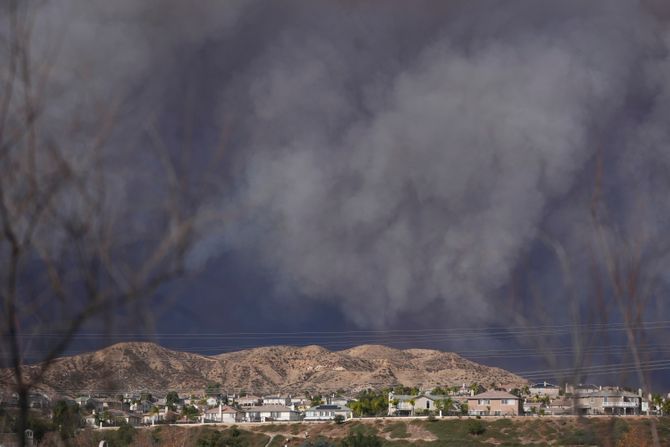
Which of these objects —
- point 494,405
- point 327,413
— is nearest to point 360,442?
point 327,413

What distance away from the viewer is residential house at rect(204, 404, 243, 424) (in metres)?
126

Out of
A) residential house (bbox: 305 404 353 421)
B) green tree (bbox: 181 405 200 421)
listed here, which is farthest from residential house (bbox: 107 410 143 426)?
residential house (bbox: 305 404 353 421)

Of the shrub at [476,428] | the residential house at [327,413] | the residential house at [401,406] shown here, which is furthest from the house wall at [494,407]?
the shrub at [476,428]

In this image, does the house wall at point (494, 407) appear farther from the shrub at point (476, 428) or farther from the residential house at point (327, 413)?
the shrub at point (476, 428)

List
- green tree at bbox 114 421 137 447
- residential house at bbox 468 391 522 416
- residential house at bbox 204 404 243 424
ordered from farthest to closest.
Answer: residential house at bbox 468 391 522 416, residential house at bbox 204 404 243 424, green tree at bbox 114 421 137 447

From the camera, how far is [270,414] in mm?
138375

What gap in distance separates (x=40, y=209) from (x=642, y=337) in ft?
28.1

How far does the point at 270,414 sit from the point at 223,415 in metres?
9.42

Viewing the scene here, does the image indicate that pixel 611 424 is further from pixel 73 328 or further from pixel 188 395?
pixel 188 395

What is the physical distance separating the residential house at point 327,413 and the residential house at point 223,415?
10541 mm

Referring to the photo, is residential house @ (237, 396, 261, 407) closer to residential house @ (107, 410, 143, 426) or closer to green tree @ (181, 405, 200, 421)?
green tree @ (181, 405, 200, 421)

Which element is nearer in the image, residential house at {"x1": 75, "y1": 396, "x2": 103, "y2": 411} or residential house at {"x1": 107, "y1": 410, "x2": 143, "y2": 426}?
residential house at {"x1": 75, "y1": 396, "x2": 103, "y2": 411}

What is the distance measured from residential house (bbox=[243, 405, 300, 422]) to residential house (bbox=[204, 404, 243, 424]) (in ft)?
6.12

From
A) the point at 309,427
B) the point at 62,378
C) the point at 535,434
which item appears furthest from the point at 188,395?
the point at 62,378
